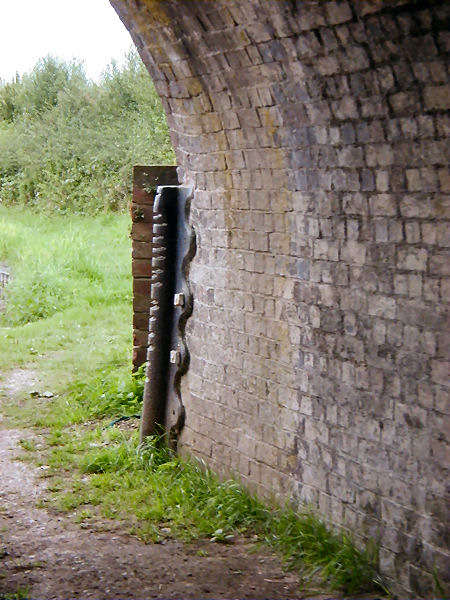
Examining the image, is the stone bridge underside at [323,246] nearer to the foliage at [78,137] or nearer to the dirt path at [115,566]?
the dirt path at [115,566]

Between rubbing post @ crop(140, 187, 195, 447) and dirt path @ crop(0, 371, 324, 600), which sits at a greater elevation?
rubbing post @ crop(140, 187, 195, 447)

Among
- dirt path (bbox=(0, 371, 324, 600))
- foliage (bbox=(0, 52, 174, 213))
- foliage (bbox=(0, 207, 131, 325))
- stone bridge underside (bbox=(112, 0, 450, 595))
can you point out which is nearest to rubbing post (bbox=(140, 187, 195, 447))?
stone bridge underside (bbox=(112, 0, 450, 595))

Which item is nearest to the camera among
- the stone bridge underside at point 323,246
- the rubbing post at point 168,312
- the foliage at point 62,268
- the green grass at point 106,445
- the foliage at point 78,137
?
the stone bridge underside at point 323,246

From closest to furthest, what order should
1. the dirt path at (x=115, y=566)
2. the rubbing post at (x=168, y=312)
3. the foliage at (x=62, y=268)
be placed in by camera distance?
the dirt path at (x=115, y=566) → the rubbing post at (x=168, y=312) → the foliage at (x=62, y=268)

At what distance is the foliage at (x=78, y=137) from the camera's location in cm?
2403

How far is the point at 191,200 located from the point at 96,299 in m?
7.56

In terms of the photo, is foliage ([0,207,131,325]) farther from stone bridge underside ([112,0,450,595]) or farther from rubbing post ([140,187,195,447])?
stone bridge underside ([112,0,450,595])

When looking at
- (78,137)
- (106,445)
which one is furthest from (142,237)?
(78,137)

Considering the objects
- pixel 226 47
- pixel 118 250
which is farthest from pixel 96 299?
pixel 226 47

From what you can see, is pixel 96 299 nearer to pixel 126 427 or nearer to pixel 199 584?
pixel 126 427

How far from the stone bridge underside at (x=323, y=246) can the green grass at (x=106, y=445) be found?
0.64 feet

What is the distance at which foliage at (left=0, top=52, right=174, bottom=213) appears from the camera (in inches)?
946

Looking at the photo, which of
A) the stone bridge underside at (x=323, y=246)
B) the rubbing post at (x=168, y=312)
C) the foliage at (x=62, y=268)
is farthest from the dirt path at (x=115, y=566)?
the foliage at (x=62, y=268)

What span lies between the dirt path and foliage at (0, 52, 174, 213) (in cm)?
1693
